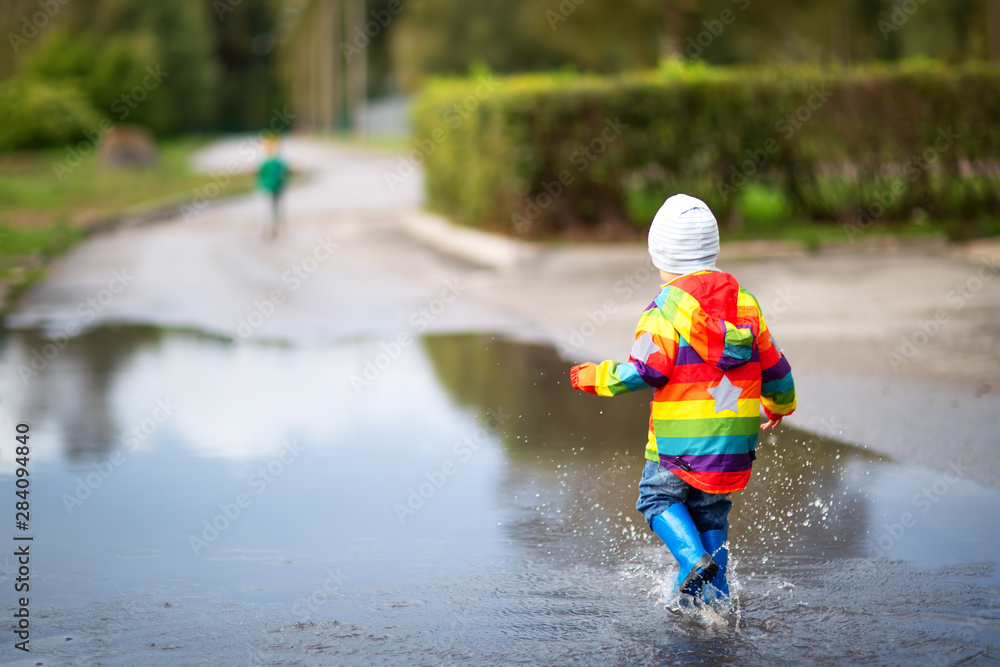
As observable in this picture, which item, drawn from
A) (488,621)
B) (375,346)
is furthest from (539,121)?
(488,621)

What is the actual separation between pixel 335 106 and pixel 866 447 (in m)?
79.0

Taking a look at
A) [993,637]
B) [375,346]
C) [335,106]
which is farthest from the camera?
[335,106]

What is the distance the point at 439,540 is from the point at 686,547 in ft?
5.00

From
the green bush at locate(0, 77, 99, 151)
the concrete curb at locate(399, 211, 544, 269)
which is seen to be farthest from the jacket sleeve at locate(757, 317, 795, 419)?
the green bush at locate(0, 77, 99, 151)

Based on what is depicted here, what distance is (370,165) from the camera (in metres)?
46.1

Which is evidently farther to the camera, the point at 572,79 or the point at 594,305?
the point at 572,79

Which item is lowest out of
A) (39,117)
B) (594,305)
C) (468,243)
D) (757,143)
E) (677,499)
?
(677,499)

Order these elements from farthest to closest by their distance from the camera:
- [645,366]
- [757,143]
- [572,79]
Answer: [572,79] < [757,143] < [645,366]

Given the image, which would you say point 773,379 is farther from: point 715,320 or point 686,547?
point 686,547

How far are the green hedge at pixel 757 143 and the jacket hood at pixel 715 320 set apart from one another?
43.2 feet

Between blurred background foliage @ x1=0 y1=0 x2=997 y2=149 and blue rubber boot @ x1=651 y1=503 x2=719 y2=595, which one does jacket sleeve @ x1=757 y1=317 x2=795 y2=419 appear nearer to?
blue rubber boot @ x1=651 y1=503 x2=719 y2=595

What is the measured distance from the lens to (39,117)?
51.1m

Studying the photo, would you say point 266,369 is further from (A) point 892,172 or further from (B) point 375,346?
(A) point 892,172

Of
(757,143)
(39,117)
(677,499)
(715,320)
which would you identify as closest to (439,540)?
(677,499)
